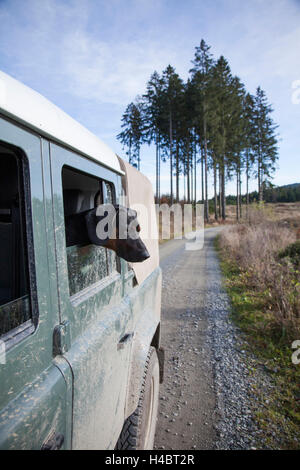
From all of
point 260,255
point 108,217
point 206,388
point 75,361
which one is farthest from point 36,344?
point 260,255

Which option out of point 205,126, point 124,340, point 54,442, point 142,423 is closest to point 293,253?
point 142,423

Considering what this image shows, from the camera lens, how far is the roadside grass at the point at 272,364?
235 cm

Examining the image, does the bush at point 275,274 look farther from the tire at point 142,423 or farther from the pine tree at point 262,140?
the pine tree at point 262,140

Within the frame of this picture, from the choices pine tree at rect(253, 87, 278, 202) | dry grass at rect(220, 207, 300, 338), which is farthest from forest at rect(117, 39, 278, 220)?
dry grass at rect(220, 207, 300, 338)

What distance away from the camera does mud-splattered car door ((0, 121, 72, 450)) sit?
766mm

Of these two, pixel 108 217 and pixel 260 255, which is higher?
pixel 108 217

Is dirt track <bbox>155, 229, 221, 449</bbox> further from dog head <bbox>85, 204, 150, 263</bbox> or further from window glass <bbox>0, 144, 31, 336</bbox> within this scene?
window glass <bbox>0, 144, 31, 336</bbox>

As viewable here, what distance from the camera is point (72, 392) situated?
39.4 inches

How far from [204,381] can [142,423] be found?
1580 mm

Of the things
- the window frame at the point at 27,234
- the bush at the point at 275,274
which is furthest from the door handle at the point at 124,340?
the bush at the point at 275,274
